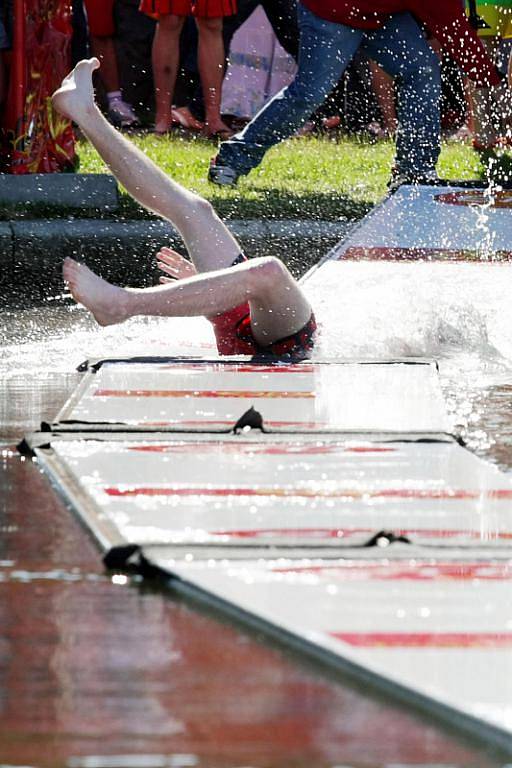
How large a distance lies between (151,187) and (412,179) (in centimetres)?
370

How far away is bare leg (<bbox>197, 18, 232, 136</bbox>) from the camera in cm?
948

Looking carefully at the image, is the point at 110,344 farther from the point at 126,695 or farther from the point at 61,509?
the point at 126,695

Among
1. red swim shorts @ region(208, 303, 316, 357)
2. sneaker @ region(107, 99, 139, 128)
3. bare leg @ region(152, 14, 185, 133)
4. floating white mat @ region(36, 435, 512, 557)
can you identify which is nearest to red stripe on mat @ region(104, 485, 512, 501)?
floating white mat @ region(36, 435, 512, 557)

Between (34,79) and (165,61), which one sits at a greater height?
(34,79)

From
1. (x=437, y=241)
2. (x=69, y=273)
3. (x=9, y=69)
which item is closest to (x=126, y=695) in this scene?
(x=69, y=273)

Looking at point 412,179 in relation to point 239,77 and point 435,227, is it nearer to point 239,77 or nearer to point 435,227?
point 435,227

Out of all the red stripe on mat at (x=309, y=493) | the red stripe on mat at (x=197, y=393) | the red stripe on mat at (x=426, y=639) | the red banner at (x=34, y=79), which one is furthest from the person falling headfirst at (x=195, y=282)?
the red banner at (x=34, y=79)

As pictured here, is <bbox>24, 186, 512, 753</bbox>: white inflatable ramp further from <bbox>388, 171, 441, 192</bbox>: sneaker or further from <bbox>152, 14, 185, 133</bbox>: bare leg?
<bbox>152, 14, 185, 133</bbox>: bare leg

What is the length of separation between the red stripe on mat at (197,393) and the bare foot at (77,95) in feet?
3.78

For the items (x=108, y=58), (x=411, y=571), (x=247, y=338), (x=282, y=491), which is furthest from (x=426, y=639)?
(x=108, y=58)

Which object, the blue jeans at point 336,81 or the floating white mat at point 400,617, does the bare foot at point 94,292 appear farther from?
the blue jeans at point 336,81

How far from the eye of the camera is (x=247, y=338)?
428cm

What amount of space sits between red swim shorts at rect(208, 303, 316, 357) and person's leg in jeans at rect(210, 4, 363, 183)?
330 centimetres

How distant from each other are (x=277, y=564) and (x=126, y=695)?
0.46 m
